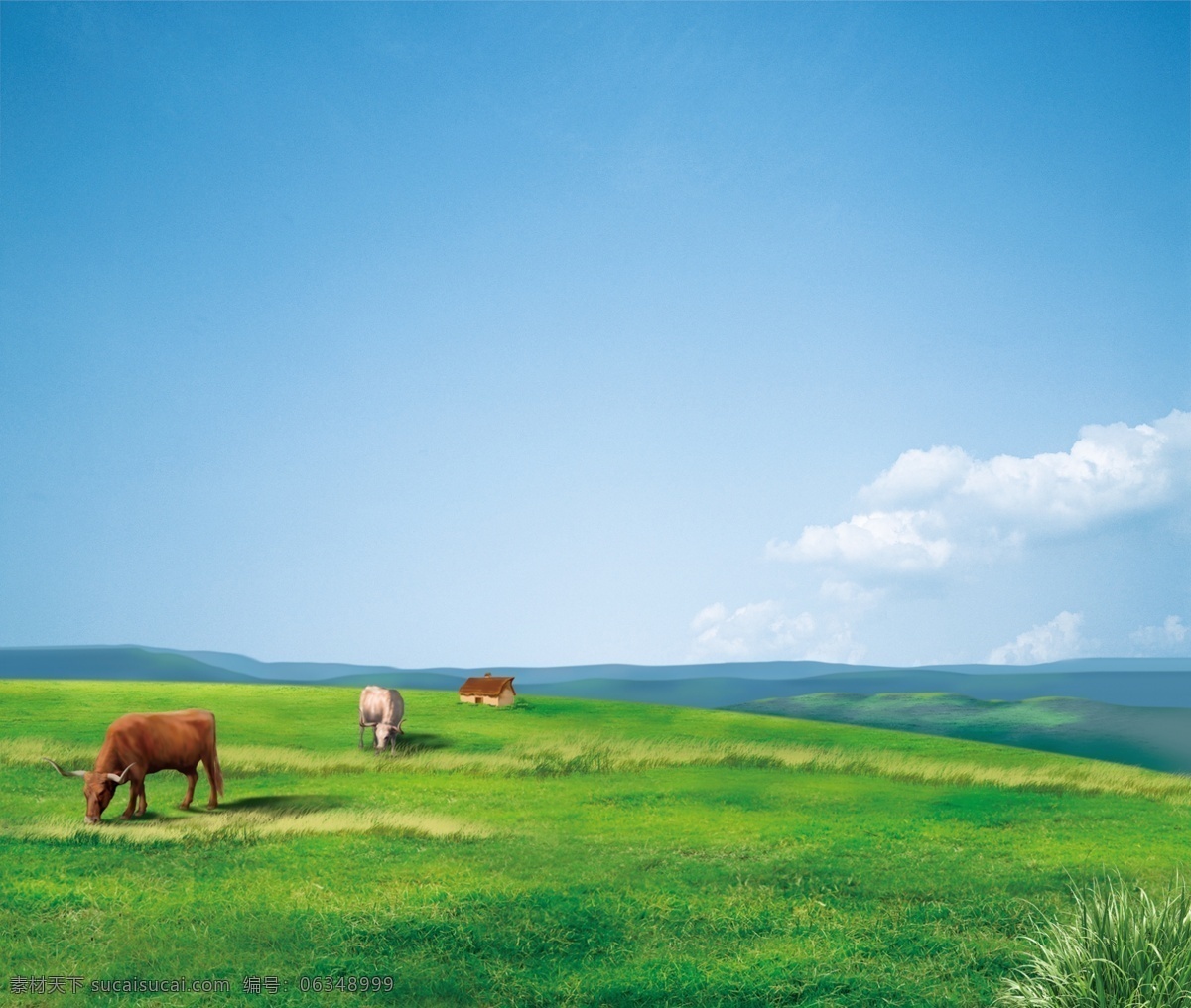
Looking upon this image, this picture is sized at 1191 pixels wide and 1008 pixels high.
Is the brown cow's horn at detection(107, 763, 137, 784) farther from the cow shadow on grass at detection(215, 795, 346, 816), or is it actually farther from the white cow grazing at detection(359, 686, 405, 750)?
the white cow grazing at detection(359, 686, 405, 750)

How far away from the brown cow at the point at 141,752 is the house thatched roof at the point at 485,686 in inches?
895

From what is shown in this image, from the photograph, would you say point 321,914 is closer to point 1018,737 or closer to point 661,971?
point 661,971

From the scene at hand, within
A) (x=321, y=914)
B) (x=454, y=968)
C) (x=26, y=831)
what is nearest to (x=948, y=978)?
(x=454, y=968)

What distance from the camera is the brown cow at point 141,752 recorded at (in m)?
19.8

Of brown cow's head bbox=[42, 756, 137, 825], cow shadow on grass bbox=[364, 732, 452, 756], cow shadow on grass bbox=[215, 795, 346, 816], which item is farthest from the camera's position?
cow shadow on grass bbox=[364, 732, 452, 756]

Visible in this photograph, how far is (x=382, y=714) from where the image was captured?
3262cm

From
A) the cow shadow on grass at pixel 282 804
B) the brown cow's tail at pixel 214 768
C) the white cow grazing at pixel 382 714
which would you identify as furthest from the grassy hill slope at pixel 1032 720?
the brown cow's tail at pixel 214 768

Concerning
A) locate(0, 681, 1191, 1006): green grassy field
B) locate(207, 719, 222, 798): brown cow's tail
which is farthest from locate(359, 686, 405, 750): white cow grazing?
locate(207, 719, 222, 798): brown cow's tail

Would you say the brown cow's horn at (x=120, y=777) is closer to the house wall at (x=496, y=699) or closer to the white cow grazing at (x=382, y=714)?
the white cow grazing at (x=382, y=714)

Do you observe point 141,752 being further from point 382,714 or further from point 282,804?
point 382,714

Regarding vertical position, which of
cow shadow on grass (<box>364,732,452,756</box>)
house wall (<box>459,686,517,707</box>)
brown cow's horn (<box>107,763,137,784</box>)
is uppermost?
brown cow's horn (<box>107,763,137,784</box>)

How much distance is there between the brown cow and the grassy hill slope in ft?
102

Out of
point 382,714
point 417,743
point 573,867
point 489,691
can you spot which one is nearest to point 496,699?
point 489,691

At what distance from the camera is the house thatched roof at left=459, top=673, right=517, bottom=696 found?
43781 millimetres
